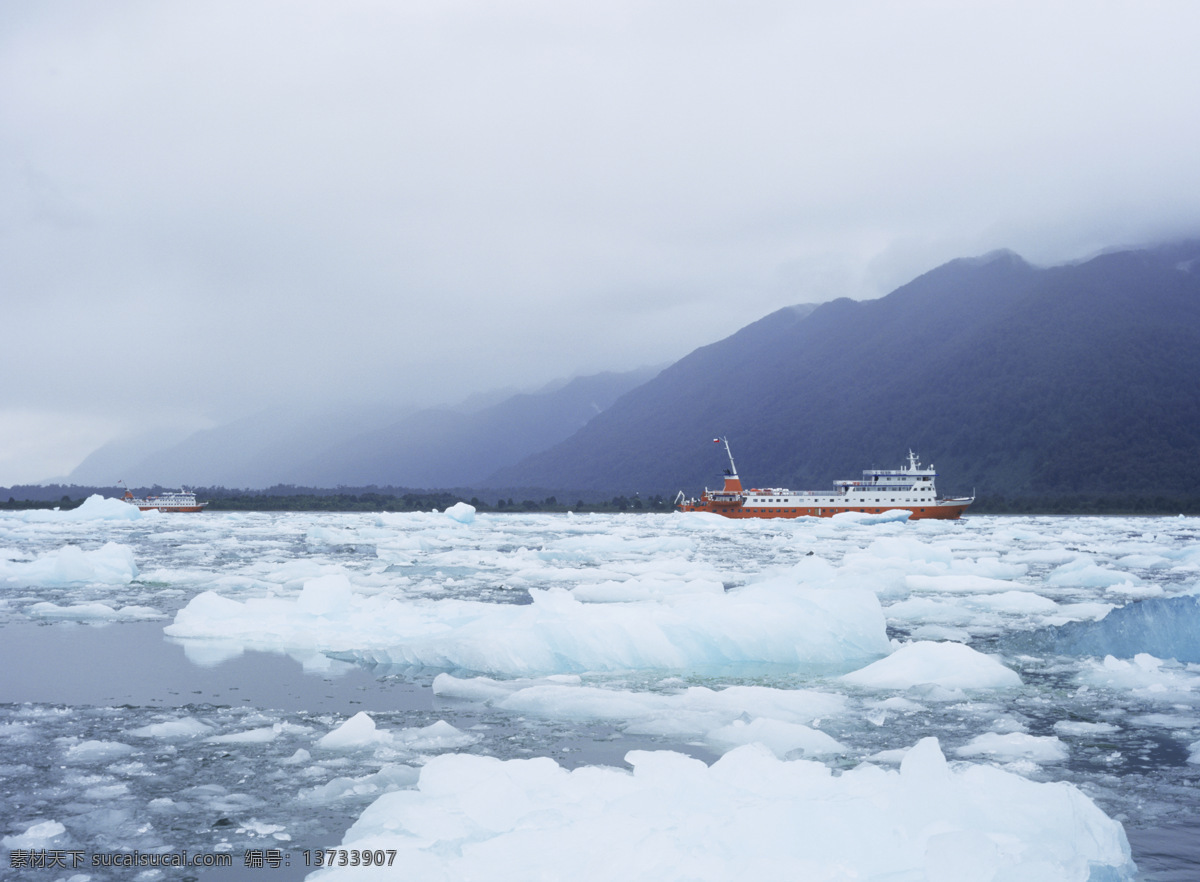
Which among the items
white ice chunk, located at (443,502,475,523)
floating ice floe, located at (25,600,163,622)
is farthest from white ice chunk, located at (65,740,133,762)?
white ice chunk, located at (443,502,475,523)

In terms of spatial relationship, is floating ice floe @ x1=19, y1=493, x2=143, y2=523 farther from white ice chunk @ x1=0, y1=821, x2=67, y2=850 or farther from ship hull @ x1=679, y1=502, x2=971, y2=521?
white ice chunk @ x1=0, y1=821, x2=67, y2=850

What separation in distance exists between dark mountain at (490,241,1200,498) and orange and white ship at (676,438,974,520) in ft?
187

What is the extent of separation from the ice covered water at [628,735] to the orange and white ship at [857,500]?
52283 mm

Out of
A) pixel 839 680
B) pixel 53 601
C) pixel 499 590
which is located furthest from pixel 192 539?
pixel 839 680

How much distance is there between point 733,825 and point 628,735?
8.99ft

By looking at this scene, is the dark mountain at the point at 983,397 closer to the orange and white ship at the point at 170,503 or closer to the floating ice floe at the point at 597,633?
the orange and white ship at the point at 170,503

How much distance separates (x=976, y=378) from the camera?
147125 mm

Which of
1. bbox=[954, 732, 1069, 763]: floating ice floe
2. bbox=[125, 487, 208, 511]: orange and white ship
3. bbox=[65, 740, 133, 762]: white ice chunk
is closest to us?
bbox=[65, 740, 133, 762]: white ice chunk

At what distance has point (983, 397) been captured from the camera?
141250 mm

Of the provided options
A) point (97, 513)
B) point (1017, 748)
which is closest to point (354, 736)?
point (1017, 748)

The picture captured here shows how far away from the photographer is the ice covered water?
163 inches

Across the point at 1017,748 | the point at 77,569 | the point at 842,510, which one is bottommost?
the point at 842,510

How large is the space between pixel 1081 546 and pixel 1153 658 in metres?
25.4

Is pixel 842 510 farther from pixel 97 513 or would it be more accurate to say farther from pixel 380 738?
pixel 380 738
